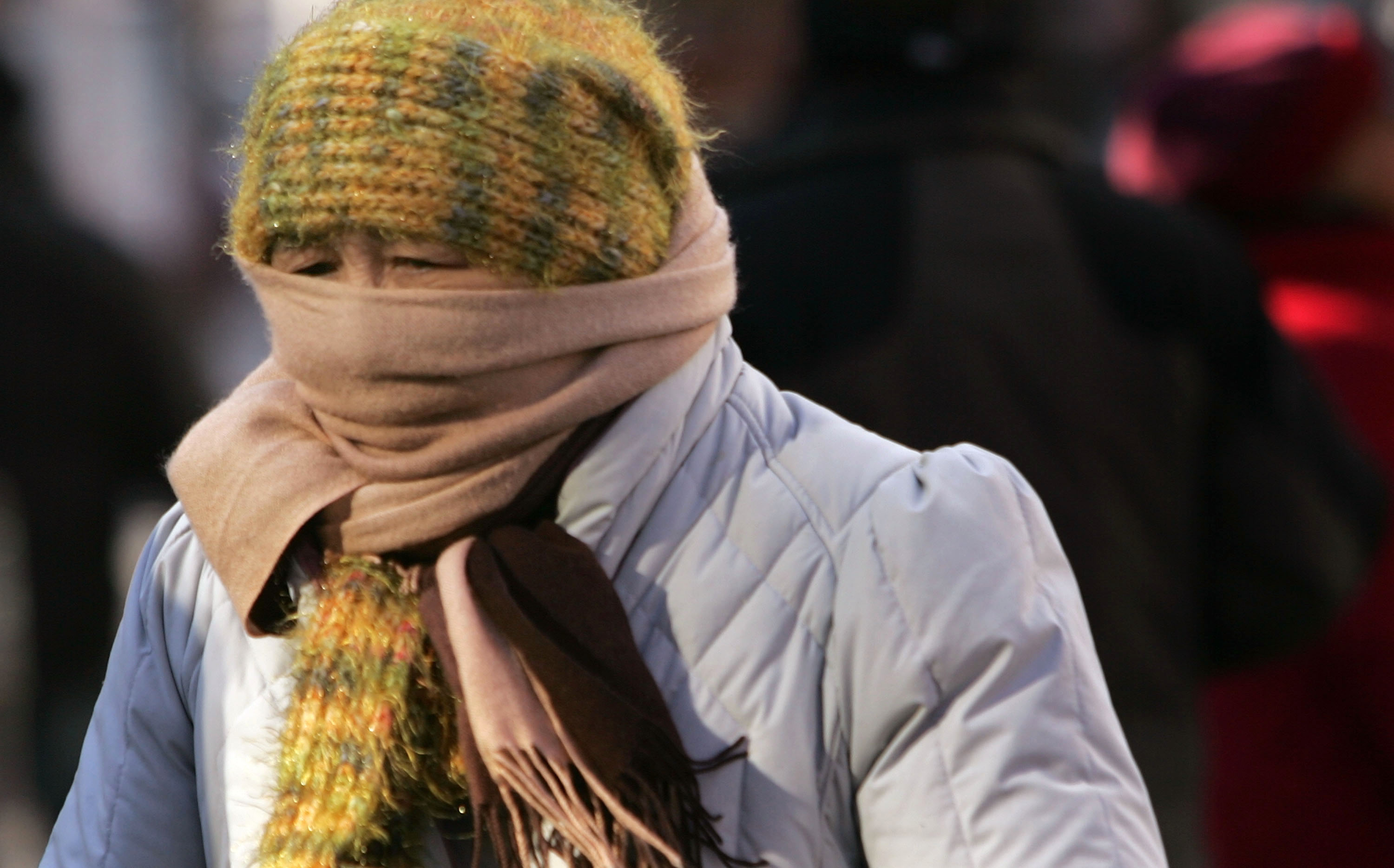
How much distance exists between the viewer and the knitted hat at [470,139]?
162cm

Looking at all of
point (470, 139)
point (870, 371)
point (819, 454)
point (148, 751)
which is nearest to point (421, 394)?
point (470, 139)

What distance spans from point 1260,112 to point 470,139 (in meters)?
2.55

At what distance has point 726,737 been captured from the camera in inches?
63.8

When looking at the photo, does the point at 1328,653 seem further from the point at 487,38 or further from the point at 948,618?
the point at 487,38

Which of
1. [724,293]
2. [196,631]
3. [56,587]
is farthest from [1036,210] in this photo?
[56,587]

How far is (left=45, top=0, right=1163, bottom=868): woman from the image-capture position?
1.61 m

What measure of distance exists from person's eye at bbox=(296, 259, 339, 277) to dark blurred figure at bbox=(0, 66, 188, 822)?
2416 millimetres

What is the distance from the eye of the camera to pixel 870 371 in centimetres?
264

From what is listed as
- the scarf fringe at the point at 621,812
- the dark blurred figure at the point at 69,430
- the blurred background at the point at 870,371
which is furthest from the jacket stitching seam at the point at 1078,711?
the dark blurred figure at the point at 69,430

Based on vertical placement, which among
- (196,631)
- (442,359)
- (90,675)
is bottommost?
(90,675)

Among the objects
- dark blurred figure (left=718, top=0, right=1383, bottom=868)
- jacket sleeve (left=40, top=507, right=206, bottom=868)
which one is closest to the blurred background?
dark blurred figure (left=718, top=0, right=1383, bottom=868)

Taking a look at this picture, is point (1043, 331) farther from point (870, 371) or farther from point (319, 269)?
point (319, 269)

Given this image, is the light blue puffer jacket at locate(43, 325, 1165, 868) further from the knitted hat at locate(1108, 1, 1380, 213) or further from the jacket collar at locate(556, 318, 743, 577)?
the knitted hat at locate(1108, 1, 1380, 213)

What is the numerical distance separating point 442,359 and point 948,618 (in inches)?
21.0
